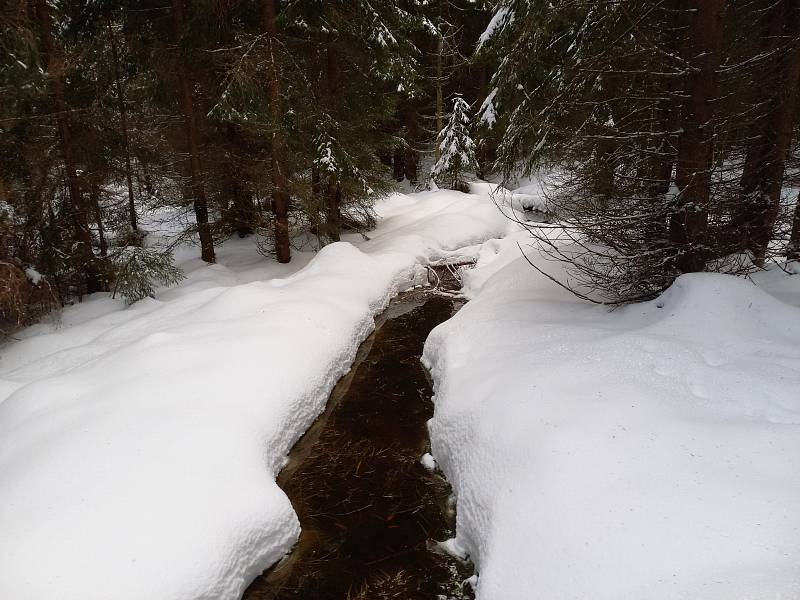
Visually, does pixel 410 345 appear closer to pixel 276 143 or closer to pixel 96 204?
pixel 276 143

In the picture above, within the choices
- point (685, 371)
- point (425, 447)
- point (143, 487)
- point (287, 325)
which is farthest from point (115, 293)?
point (685, 371)

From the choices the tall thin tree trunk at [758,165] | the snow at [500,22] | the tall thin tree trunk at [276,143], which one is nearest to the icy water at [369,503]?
the tall thin tree trunk at [758,165]

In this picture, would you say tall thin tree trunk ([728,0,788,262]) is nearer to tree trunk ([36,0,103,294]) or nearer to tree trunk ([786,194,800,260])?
tree trunk ([786,194,800,260])

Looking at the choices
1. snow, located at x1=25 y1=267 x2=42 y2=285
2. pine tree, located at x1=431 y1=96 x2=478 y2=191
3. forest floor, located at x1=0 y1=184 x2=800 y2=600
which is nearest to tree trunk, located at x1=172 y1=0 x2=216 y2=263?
snow, located at x1=25 y1=267 x2=42 y2=285

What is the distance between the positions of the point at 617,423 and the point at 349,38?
11.3 metres

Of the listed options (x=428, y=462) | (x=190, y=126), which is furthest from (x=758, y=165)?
(x=190, y=126)

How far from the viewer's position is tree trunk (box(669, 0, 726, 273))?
5844 millimetres

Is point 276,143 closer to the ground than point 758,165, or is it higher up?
higher up

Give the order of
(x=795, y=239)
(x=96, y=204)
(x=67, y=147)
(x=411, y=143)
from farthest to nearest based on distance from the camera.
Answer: (x=411, y=143) < (x=96, y=204) < (x=67, y=147) < (x=795, y=239)

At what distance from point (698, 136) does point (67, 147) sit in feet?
37.3

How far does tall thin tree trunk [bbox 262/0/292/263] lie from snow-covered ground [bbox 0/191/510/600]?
2199 millimetres

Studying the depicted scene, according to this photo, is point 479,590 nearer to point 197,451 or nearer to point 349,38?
point 197,451

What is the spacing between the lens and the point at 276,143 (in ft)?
36.7

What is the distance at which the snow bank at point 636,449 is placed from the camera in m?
3.37
